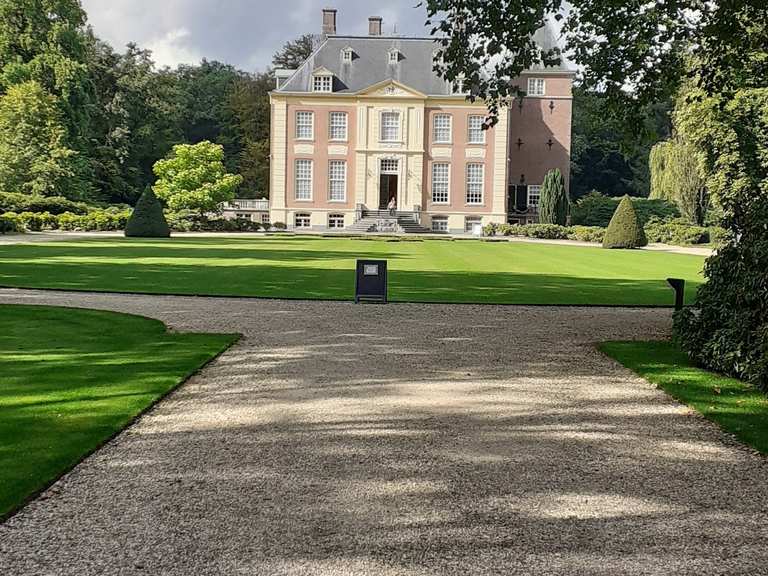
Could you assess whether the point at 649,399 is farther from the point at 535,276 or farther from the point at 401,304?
the point at 535,276

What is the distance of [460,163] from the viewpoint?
52.6 meters

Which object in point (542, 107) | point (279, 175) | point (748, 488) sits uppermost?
point (542, 107)

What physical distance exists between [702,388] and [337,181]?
46148 millimetres

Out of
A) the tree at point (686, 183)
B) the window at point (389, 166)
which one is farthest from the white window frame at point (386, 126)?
the tree at point (686, 183)

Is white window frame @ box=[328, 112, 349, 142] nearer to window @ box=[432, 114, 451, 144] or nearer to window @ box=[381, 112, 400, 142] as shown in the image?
window @ box=[381, 112, 400, 142]

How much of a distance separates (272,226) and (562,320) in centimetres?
4061

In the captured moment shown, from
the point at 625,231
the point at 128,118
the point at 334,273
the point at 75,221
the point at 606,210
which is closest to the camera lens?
the point at 334,273

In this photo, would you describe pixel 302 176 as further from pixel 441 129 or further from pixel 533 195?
pixel 533 195

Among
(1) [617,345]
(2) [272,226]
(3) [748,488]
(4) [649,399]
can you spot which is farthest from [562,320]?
(2) [272,226]

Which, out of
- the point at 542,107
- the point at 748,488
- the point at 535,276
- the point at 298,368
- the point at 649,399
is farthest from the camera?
the point at 542,107

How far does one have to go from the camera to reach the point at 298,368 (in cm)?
788

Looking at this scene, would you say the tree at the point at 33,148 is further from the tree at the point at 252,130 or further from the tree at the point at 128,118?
the tree at the point at 252,130

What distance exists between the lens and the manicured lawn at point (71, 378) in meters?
4.86

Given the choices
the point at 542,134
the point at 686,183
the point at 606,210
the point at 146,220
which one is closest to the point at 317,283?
the point at 146,220
